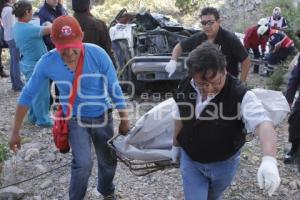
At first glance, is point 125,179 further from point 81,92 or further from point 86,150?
point 81,92

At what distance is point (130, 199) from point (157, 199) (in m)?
0.24

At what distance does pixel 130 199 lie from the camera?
13.1ft

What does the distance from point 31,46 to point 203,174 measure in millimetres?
3361

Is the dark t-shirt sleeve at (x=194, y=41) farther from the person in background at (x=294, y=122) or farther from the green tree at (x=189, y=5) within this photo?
the green tree at (x=189, y=5)

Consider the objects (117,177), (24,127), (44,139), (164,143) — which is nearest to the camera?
(164,143)

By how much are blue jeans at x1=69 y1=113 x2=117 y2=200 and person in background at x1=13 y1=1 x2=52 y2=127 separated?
1.85 meters

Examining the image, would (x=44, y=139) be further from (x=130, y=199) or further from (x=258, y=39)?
(x=258, y=39)

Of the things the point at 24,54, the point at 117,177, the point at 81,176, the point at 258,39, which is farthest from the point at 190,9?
the point at 81,176

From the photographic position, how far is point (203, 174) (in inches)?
109

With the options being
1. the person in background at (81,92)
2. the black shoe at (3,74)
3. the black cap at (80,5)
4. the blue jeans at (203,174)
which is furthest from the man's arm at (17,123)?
the black shoe at (3,74)

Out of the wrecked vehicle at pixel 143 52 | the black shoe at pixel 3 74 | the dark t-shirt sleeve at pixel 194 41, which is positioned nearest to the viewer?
the dark t-shirt sleeve at pixel 194 41

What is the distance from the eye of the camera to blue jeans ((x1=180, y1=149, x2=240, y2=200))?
2738 mm

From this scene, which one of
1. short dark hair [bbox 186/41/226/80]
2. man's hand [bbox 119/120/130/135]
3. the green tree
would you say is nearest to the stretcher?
man's hand [bbox 119/120/130/135]

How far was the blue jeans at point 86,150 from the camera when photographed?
3.33 meters
